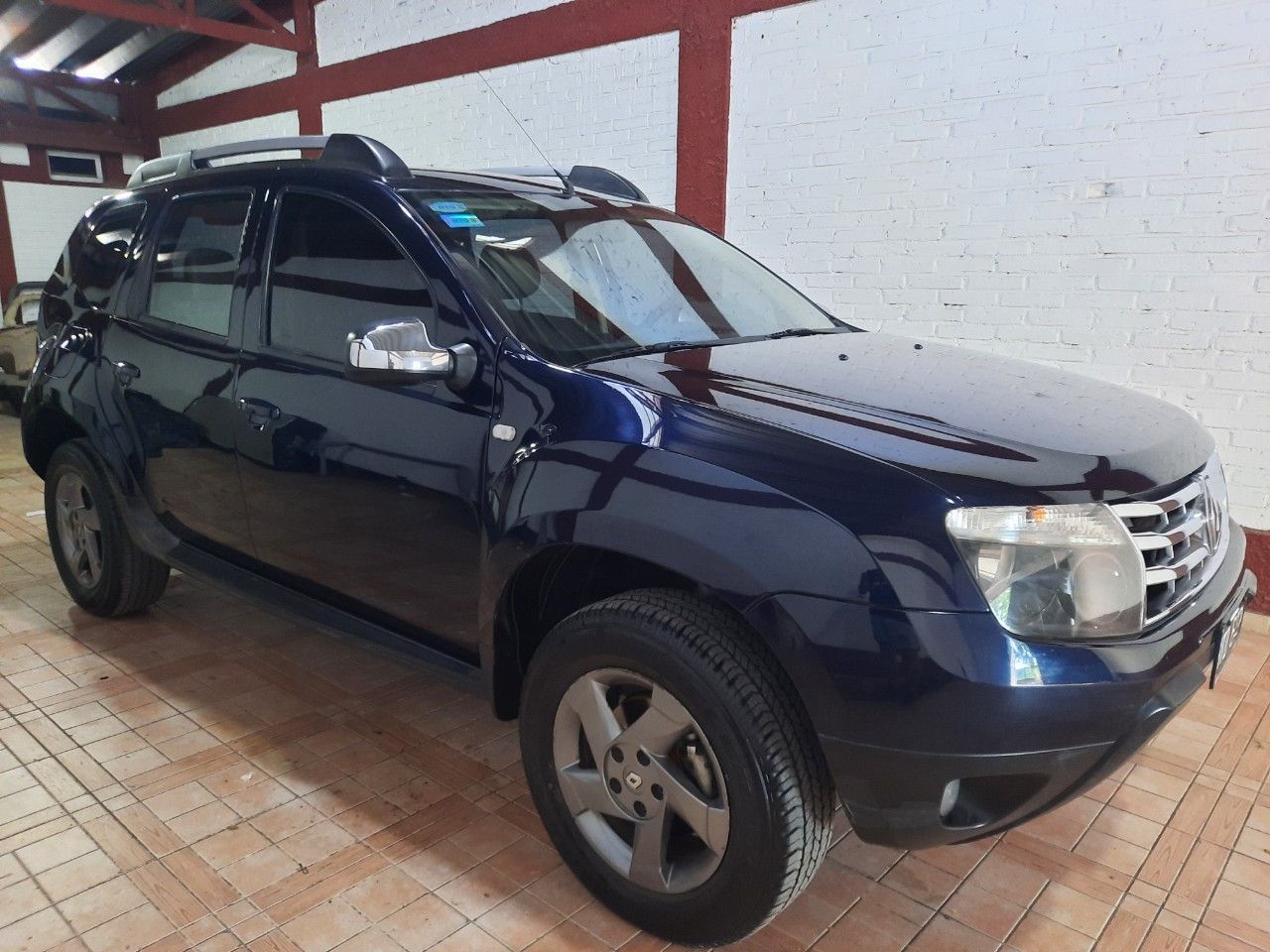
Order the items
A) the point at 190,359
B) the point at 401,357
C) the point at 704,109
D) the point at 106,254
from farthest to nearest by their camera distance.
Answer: the point at 704,109
the point at 106,254
the point at 190,359
the point at 401,357

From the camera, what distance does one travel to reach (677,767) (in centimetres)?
173

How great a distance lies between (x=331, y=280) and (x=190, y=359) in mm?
664

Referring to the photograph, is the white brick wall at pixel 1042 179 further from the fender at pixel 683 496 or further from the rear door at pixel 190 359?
the rear door at pixel 190 359

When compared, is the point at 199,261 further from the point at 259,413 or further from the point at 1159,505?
the point at 1159,505

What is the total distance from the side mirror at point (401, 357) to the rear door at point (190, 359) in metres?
0.86

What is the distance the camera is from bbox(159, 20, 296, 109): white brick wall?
9.04 m

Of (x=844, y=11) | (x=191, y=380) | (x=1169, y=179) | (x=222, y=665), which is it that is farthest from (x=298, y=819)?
(x=844, y=11)

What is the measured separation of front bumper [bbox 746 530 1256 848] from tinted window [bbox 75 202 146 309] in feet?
8.99

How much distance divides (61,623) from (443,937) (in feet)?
8.26

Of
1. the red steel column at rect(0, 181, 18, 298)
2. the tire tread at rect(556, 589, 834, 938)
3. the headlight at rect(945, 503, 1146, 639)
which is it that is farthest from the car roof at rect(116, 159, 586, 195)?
the red steel column at rect(0, 181, 18, 298)

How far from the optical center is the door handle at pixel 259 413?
7.86 ft

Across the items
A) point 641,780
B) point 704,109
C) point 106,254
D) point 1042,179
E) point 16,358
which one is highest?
point 704,109

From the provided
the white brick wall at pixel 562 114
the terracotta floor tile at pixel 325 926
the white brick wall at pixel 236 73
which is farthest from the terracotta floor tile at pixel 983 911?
the white brick wall at pixel 236 73

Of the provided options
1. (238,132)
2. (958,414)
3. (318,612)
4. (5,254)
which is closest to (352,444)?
(318,612)
